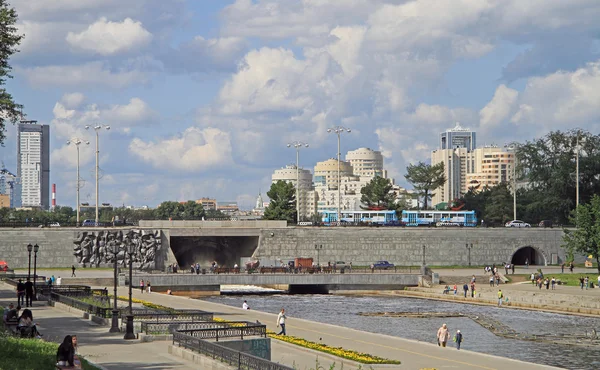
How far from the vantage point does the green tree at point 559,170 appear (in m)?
109

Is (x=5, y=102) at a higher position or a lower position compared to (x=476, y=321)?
higher

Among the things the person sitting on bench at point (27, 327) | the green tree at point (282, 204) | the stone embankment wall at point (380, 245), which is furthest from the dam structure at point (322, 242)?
the person sitting on bench at point (27, 327)

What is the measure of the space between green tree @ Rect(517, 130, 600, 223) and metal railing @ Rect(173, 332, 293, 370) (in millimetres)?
85499

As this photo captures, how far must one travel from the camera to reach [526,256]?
337ft

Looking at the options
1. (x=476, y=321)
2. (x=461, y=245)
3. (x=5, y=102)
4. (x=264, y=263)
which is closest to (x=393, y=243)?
(x=461, y=245)

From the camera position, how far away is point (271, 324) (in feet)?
153

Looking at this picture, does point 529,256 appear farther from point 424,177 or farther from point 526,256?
point 424,177

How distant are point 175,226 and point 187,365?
66110mm

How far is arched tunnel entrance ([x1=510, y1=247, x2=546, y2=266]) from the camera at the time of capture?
326 ft

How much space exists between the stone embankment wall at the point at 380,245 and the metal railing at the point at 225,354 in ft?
209

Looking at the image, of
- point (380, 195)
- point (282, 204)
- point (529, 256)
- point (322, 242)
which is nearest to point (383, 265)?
point (322, 242)

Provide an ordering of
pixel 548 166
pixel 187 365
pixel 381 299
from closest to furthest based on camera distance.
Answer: pixel 187 365 < pixel 381 299 < pixel 548 166

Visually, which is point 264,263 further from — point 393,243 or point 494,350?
point 494,350

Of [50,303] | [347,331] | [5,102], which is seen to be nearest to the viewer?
[5,102]
